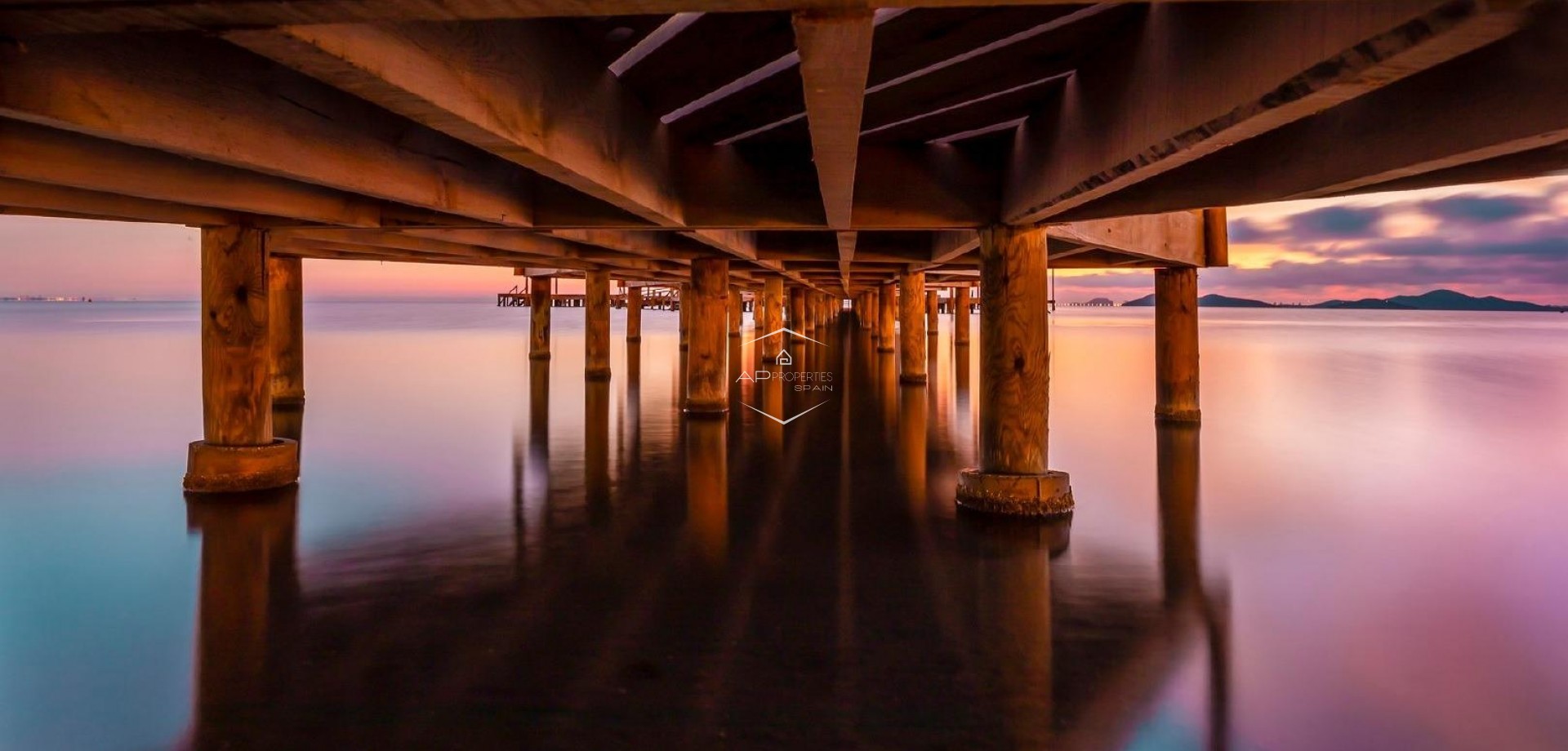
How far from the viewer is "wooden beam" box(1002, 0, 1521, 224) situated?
248cm

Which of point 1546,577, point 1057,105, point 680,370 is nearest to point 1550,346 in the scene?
point 680,370

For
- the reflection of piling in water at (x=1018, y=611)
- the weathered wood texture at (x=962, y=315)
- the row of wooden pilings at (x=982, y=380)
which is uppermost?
the weathered wood texture at (x=962, y=315)

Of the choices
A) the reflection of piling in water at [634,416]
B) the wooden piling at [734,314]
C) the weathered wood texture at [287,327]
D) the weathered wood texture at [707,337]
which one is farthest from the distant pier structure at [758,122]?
the wooden piling at [734,314]

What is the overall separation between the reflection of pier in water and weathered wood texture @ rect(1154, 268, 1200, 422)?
4.87 m

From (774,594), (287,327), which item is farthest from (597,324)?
(774,594)

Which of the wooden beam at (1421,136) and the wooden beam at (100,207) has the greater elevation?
the wooden beam at (100,207)

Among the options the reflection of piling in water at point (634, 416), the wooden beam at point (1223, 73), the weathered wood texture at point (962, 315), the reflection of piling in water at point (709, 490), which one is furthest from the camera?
the weathered wood texture at point (962, 315)

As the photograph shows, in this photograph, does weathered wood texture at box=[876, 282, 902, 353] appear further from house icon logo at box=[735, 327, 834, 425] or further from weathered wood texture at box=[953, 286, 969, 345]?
house icon logo at box=[735, 327, 834, 425]

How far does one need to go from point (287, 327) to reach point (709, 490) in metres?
9.34

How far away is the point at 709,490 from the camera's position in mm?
9508

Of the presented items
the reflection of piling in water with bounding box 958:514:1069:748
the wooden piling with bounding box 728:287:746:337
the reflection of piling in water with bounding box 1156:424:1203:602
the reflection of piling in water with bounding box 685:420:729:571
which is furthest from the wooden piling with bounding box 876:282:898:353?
the reflection of piling in water with bounding box 958:514:1069:748

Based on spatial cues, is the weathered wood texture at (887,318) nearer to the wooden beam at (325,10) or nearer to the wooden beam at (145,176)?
the wooden beam at (145,176)

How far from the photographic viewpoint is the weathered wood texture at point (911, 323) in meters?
20.1

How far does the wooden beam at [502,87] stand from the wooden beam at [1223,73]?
2787mm
